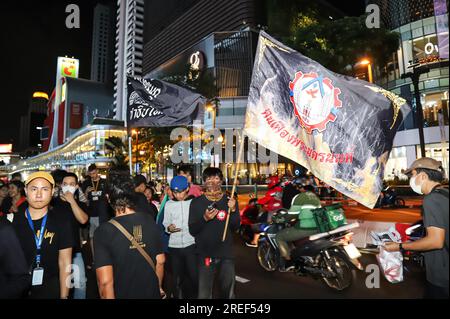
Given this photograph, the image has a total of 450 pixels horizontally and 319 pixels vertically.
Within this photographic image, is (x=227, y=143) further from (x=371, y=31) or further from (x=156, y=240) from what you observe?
(x=156, y=240)

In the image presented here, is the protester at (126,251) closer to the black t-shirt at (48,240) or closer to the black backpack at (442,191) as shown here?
the black t-shirt at (48,240)

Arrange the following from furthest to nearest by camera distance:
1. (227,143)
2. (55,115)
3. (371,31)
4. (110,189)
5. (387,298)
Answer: (55,115), (227,143), (371,31), (387,298), (110,189)

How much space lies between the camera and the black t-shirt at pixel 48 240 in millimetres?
2865

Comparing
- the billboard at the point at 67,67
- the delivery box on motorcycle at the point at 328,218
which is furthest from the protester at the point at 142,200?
the billboard at the point at 67,67

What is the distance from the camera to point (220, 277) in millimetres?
3820

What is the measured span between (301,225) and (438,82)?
1219 inches

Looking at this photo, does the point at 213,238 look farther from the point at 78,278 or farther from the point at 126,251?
the point at 78,278

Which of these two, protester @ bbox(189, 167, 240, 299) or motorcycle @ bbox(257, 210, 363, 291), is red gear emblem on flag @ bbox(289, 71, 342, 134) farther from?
motorcycle @ bbox(257, 210, 363, 291)

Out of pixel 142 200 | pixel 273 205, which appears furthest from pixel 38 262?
pixel 273 205

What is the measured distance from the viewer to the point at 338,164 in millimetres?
3936

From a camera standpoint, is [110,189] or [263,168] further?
[263,168]

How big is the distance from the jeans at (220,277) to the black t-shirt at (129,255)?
1056 millimetres

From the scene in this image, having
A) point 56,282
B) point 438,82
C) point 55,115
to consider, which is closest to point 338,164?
point 56,282
